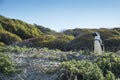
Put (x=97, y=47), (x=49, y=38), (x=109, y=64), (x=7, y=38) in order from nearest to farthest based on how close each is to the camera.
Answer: (x=109, y=64) < (x=97, y=47) < (x=49, y=38) < (x=7, y=38)

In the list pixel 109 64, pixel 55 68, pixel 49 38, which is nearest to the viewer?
pixel 55 68

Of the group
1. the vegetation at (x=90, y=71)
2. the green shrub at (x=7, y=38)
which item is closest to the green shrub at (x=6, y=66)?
the vegetation at (x=90, y=71)

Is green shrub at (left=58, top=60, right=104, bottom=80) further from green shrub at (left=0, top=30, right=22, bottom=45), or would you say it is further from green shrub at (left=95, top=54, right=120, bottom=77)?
green shrub at (left=0, top=30, right=22, bottom=45)

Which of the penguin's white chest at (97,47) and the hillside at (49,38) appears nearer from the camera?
the penguin's white chest at (97,47)

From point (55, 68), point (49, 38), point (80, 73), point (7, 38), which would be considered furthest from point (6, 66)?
point (7, 38)

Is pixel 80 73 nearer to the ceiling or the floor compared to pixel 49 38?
nearer to the ceiling

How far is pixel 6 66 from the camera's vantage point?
16.8m

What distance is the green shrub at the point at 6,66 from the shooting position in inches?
647

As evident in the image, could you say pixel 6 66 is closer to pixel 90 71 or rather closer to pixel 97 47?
pixel 90 71

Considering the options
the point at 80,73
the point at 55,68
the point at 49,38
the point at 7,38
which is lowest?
the point at 7,38

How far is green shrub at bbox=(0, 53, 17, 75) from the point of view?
1642 centimetres

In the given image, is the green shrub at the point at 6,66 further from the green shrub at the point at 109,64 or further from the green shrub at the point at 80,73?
the green shrub at the point at 109,64

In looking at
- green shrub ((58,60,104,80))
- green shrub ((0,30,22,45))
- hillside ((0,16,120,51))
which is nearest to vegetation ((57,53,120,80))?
green shrub ((58,60,104,80))

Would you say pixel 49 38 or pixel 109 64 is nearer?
pixel 109 64
